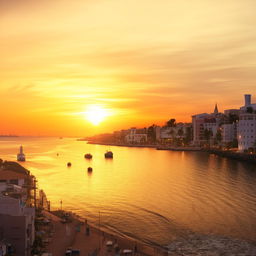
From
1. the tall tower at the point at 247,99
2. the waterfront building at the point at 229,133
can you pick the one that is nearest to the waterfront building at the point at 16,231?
the waterfront building at the point at 229,133

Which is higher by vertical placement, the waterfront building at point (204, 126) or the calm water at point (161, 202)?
the waterfront building at point (204, 126)

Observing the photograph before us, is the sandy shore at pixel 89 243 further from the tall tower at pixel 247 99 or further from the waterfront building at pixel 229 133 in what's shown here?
the tall tower at pixel 247 99

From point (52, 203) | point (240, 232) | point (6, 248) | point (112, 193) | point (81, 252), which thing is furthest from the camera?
point (112, 193)

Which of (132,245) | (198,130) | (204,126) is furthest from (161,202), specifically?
(198,130)

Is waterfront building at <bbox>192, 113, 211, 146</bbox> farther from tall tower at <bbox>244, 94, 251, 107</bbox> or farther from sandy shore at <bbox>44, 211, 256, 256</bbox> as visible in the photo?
sandy shore at <bbox>44, 211, 256, 256</bbox>

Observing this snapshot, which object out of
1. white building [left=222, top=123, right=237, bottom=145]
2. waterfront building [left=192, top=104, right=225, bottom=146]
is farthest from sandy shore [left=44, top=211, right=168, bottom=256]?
waterfront building [left=192, top=104, right=225, bottom=146]

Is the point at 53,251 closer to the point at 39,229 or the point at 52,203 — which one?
the point at 39,229

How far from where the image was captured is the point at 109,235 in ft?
89.9

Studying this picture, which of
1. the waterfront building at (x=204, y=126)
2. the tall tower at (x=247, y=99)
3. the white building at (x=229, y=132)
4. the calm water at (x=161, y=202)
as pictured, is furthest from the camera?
the waterfront building at (x=204, y=126)

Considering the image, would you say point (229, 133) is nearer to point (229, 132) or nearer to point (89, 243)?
point (229, 132)

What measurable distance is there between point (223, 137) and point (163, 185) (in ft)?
310

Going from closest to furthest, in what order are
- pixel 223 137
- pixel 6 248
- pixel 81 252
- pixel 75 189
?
1. pixel 6 248
2. pixel 81 252
3. pixel 75 189
4. pixel 223 137

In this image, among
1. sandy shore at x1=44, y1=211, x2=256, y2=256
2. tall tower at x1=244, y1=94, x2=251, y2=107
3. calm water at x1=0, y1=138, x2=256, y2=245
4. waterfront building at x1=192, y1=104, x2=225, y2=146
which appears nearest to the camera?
sandy shore at x1=44, y1=211, x2=256, y2=256

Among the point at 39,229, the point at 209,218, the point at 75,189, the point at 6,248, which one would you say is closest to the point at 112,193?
the point at 75,189
